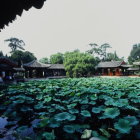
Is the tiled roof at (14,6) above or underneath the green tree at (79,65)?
underneath

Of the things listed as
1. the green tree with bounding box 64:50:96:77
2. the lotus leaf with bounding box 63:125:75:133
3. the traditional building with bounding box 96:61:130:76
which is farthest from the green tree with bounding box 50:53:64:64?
the lotus leaf with bounding box 63:125:75:133

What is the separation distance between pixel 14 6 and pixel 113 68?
128ft

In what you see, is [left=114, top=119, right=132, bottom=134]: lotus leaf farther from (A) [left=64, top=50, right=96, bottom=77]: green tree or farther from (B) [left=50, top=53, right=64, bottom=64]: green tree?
(B) [left=50, top=53, right=64, bottom=64]: green tree

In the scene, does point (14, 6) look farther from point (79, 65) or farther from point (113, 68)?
point (113, 68)

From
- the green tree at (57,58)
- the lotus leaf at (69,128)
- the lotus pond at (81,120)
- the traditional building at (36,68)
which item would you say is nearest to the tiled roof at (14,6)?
the lotus pond at (81,120)

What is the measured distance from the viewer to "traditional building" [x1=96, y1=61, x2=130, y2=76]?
126 feet

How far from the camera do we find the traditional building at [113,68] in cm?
3853

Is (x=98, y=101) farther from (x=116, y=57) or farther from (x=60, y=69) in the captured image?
(x=116, y=57)

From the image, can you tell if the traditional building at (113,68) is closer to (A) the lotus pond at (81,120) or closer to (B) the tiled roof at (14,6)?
(A) the lotus pond at (81,120)

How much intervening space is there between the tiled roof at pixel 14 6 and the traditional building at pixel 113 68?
123 ft

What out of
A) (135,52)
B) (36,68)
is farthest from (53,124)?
(135,52)

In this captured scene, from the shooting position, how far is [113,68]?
39938 mm

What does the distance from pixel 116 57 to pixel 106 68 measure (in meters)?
22.4

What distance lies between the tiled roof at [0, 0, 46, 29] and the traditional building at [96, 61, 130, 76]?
123ft
